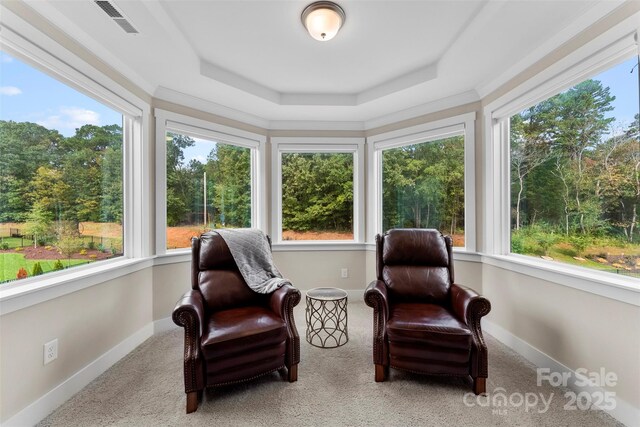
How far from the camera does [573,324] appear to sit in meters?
1.93

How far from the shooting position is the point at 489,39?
6.88 ft

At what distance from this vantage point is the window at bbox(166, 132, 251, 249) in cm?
305

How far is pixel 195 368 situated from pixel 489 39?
302 cm

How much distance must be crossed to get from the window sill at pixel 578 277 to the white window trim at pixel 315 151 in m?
1.74

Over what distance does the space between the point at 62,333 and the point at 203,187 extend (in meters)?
1.85

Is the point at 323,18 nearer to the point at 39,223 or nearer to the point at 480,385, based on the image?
the point at 39,223

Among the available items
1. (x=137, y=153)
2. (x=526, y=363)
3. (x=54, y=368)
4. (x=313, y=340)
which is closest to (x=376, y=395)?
(x=313, y=340)

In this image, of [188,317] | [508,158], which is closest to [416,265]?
[508,158]

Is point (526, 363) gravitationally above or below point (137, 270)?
below

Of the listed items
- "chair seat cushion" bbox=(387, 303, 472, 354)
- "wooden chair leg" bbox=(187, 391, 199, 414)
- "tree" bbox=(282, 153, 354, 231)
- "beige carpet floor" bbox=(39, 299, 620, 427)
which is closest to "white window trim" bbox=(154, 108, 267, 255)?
"tree" bbox=(282, 153, 354, 231)

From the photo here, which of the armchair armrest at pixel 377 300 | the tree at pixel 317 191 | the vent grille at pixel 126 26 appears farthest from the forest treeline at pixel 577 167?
the vent grille at pixel 126 26

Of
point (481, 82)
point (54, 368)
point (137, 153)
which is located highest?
point (481, 82)

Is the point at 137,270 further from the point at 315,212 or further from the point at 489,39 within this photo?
the point at 489,39

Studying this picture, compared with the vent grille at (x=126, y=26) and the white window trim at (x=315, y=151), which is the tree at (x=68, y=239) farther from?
the white window trim at (x=315, y=151)
